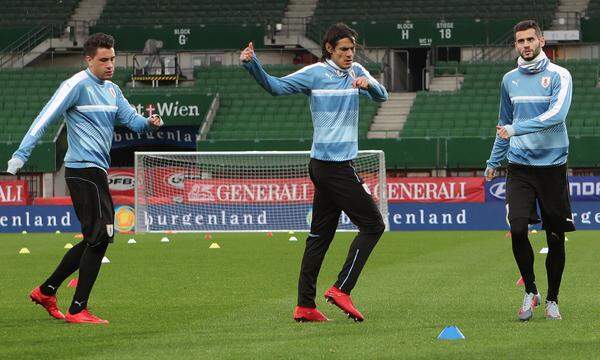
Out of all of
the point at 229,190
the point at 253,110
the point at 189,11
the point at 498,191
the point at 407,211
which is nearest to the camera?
the point at 229,190

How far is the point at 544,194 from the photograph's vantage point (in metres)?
8.38

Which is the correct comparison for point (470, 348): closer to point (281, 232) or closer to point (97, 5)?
point (281, 232)

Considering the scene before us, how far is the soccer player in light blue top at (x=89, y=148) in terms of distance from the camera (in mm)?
8477

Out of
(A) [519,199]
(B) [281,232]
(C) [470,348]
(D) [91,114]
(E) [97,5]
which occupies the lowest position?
(B) [281,232]

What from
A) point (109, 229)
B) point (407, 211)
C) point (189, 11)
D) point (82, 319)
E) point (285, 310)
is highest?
point (189, 11)

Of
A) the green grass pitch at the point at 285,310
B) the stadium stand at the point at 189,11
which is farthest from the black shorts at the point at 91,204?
the stadium stand at the point at 189,11

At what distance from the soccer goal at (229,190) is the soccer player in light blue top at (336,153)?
17.8 m

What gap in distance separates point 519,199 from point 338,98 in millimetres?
1416

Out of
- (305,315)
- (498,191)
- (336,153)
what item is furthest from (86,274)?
(498,191)

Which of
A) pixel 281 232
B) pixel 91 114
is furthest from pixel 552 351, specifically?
pixel 281 232

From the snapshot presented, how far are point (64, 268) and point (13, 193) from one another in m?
21.9

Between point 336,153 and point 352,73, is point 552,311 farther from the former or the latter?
point 352,73

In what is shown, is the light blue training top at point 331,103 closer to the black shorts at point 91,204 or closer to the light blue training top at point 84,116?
the light blue training top at point 84,116

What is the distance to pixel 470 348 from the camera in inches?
266
